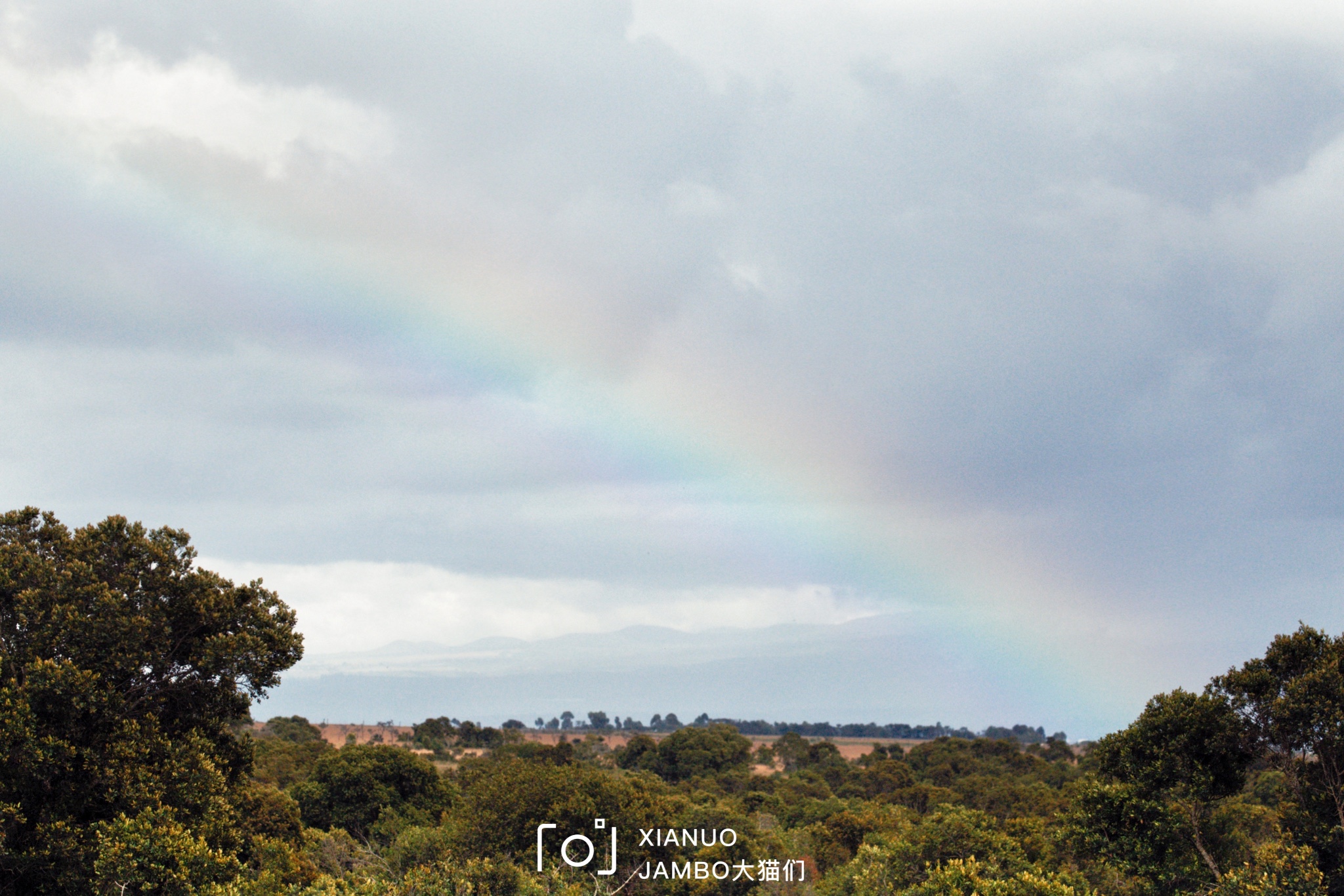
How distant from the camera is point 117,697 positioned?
22.8 metres

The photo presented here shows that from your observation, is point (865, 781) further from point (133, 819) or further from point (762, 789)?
point (133, 819)

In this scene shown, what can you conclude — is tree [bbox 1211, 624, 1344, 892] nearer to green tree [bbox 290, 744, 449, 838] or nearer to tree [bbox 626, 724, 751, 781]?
green tree [bbox 290, 744, 449, 838]

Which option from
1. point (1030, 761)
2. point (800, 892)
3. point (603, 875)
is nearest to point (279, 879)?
point (603, 875)

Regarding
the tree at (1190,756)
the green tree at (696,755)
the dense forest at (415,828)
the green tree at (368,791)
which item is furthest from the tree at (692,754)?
the tree at (1190,756)

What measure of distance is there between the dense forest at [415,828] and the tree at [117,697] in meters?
0.06

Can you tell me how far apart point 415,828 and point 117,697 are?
26081 mm

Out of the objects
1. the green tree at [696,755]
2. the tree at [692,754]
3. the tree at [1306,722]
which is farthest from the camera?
the tree at [692,754]

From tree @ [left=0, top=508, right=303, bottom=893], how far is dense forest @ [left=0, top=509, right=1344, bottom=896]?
6 cm

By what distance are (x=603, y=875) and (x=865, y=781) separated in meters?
64.2

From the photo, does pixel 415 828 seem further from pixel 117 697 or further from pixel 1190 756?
pixel 1190 756

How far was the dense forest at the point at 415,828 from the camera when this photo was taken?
71.1 ft

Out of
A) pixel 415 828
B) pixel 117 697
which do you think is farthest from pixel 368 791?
pixel 117 697

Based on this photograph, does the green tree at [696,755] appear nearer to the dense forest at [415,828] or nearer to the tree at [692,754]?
the tree at [692,754]

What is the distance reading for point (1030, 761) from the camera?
109 m
